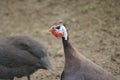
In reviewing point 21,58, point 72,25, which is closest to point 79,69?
point 21,58

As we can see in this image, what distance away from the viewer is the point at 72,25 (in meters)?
9.09

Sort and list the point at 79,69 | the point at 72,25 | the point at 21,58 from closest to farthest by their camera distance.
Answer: the point at 79,69
the point at 21,58
the point at 72,25

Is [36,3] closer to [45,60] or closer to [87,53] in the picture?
[87,53]

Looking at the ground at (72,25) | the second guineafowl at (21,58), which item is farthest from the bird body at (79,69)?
the ground at (72,25)

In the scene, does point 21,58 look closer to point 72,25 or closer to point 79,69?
point 79,69

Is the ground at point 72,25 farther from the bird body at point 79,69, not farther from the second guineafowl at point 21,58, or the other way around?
the bird body at point 79,69

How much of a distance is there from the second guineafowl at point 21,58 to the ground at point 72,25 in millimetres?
694

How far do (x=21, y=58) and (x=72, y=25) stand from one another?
3016 mm

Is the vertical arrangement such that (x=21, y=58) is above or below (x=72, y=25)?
below

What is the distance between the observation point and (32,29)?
9.10m

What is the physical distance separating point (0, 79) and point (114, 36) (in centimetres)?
280

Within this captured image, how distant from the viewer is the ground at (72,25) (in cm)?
756

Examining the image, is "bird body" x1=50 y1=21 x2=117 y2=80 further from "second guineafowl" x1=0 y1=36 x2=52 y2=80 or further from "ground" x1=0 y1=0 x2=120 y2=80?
"ground" x1=0 y1=0 x2=120 y2=80

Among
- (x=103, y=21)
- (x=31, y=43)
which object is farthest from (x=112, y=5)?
(x=31, y=43)
